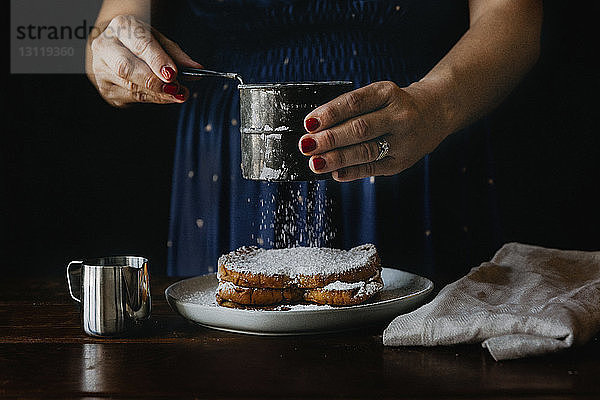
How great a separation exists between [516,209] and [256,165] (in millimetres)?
1413

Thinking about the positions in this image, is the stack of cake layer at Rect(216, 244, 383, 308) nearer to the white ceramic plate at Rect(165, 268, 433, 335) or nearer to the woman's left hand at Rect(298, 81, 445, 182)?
the white ceramic plate at Rect(165, 268, 433, 335)

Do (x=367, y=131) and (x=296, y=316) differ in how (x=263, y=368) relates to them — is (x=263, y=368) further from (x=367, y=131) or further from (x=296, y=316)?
(x=367, y=131)

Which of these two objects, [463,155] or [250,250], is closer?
[250,250]

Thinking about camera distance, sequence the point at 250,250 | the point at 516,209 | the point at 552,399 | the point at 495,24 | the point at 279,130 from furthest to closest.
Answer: the point at 516,209 → the point at 495,24 → the point at 250,250 → the point at 279,130 → the point at 552,399

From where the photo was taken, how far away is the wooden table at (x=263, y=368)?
0.83 metres

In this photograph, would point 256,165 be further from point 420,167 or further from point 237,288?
point 420,167

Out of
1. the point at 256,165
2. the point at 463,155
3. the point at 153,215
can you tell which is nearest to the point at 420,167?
the point at 463,155

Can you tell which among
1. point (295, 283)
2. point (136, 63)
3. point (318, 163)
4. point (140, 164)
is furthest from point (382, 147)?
point (140, 164)

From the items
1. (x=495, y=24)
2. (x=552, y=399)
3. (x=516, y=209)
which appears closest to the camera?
(x=552, y=399)

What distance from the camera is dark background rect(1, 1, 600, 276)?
2.30 metres

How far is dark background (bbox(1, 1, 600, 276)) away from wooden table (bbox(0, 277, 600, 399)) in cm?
126

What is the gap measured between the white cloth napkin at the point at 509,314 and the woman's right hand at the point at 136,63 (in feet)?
2.00

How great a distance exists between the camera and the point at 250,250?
1306mm

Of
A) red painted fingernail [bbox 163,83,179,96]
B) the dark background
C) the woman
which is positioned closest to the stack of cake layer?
red painted fingernail [bbox 163,83,179,96]
